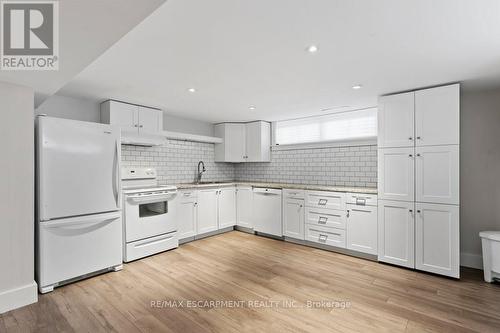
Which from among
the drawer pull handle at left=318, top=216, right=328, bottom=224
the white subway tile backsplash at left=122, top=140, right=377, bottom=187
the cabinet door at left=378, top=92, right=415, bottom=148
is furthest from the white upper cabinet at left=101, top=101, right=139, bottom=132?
the cabinet door at left=378, top=92, right=415, bottom=148

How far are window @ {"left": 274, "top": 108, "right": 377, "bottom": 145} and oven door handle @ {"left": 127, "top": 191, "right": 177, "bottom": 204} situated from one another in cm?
249

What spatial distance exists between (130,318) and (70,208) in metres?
1.39

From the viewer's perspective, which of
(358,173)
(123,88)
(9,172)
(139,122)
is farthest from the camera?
(358,173)

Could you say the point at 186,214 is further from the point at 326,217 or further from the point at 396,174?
the point at 396,174

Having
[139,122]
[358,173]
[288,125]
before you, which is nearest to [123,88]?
[139,122]

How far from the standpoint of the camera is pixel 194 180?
16.5 feet

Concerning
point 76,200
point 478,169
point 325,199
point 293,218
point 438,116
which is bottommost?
point 293,218

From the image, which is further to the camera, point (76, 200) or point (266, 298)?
point (76, 200)

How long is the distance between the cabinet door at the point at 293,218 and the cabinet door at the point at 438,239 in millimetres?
1626

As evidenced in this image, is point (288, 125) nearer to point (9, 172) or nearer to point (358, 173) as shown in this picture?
point (358, 173)

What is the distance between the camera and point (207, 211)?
14.8ft

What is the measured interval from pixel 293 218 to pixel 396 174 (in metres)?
1.74

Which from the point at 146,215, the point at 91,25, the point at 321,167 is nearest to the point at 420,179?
the point at 321,167

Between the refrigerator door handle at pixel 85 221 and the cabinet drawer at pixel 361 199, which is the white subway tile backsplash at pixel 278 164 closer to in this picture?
the cabinet drawer at pixel 361 199
